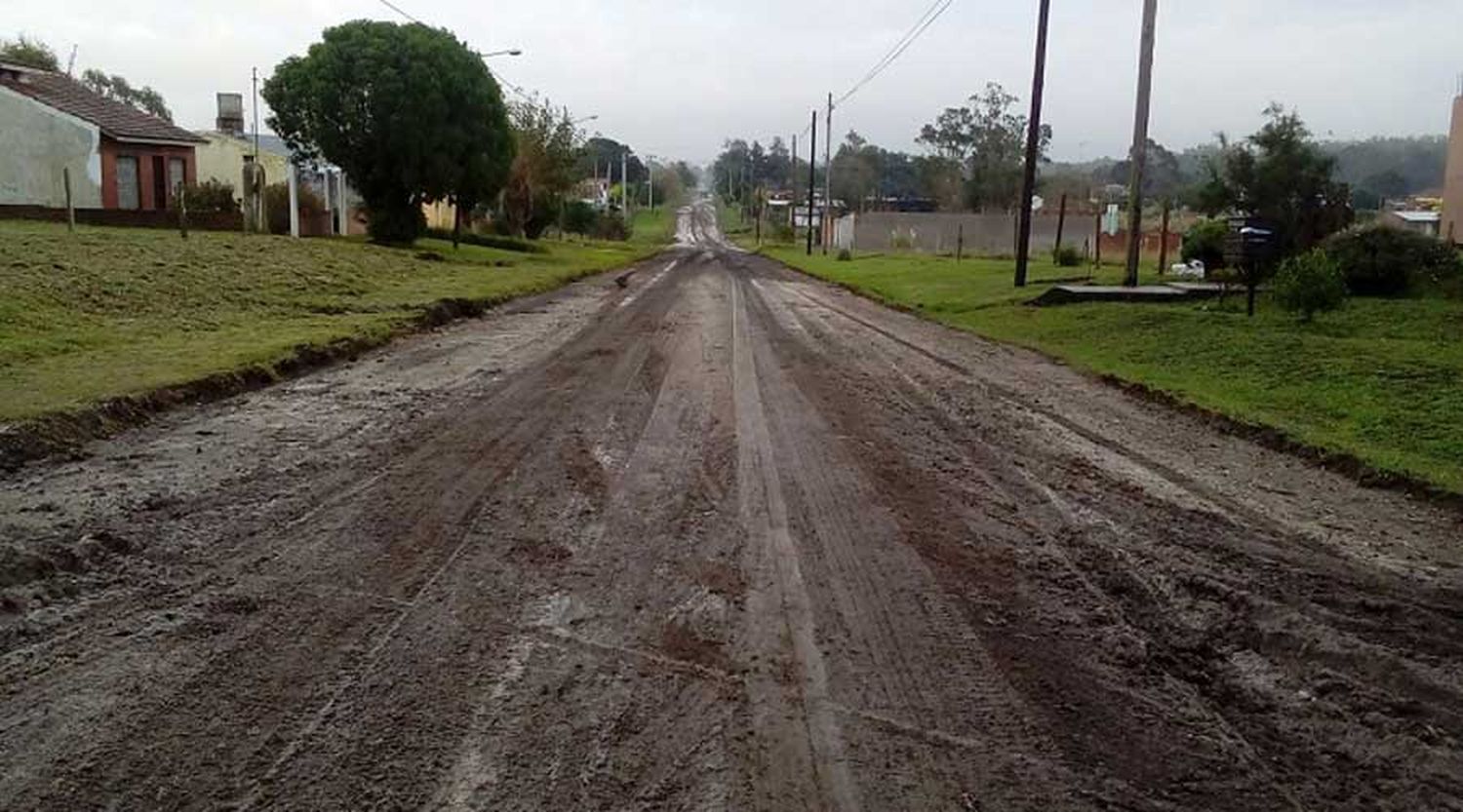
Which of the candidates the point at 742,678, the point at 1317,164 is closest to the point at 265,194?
the point at 1317,164

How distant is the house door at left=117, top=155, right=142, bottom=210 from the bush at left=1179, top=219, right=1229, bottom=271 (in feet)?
104

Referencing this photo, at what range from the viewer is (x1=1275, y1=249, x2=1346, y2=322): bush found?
16250 millimetres

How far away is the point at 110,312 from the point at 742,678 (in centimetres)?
1395

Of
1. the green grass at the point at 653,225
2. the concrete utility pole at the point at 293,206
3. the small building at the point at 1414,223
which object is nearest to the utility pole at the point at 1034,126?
the small building at the point at 1414,223

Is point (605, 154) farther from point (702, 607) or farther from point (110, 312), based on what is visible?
point (702, 607)

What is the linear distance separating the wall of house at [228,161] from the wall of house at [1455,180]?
4013 centimetres

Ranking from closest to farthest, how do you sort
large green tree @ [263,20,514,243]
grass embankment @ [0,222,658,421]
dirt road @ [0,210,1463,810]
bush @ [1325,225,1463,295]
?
dirt road @ [0,210,1463,810] → grass embankment @ [0,222,658,421] → bush @ [1325,225,1463,295] → large green tree @ [263,20,514,243]

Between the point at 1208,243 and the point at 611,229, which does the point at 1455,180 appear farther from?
the point at 611,229

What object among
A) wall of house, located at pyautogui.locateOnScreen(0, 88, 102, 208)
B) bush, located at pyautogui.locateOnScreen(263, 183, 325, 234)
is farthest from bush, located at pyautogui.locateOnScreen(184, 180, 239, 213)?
wall of house, located at pyautogui.locateOnScreen(0, 88, 102, 208)

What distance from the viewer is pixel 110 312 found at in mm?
15688

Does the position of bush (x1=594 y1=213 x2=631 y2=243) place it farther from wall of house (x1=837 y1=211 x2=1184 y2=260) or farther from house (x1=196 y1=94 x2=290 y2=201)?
house (x1=196 y1=94 x2=290 y2=201)

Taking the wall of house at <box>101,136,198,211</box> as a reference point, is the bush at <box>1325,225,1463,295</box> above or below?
below

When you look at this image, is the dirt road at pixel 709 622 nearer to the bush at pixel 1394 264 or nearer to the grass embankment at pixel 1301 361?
the grass embankment at pixel 1301 361

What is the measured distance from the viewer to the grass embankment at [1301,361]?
10.2 metres
